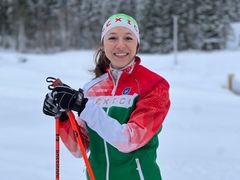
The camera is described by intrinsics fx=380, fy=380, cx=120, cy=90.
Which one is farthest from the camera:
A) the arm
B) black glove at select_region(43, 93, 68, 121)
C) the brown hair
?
the brown hair

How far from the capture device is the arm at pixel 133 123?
191 centimetres

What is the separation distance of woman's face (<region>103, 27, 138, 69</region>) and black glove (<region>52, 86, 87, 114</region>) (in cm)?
34

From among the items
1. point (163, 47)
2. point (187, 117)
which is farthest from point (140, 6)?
point (187, 117)

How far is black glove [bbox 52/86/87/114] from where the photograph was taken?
1945mm

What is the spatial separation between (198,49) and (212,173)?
126 feet

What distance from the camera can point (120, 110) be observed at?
6.80ft

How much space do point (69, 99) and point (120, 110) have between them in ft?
0.97

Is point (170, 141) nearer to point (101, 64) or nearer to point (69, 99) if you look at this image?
point (101, 64)

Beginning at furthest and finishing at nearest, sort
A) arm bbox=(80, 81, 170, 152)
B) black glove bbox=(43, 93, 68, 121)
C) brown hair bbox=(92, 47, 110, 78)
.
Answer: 1. brown hair bbox=(92, 47, 110, 78)
2. black glove bbox=(43, 93, 68, 121)
3. arm bbox=(80, 81, 170, 152)

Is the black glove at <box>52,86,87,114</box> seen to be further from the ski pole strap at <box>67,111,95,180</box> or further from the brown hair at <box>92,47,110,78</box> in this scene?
the brown hair at <box>92,47,110,78</box>

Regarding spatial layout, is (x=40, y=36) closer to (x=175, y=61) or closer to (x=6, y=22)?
(x=6, y=22)

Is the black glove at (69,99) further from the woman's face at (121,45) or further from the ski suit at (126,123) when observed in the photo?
the woman's face at (121,45)

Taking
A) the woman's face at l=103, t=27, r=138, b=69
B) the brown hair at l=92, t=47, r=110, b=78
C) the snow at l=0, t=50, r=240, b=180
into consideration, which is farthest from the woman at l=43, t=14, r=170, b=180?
the snow at l=0, t=50, r=240, b=180

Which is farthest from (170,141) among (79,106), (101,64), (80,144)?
(79,106)
